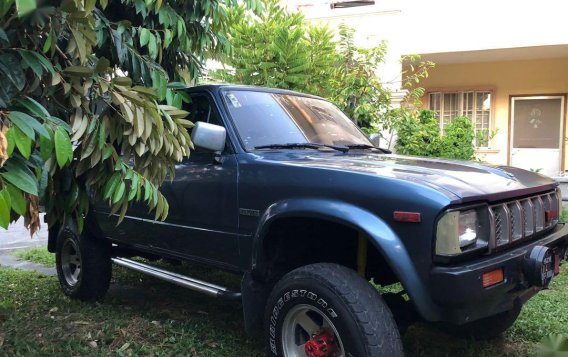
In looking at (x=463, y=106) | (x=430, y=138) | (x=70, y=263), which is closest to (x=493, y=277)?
(x=70, y=263)

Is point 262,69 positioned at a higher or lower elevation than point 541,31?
lower

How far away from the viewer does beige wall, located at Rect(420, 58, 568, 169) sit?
11148 millimetres

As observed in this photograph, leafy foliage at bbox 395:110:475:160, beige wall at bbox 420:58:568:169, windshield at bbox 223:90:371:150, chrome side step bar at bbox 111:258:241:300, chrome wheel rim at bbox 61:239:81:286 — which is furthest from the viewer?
beige wall at bbox 420:58:568:169

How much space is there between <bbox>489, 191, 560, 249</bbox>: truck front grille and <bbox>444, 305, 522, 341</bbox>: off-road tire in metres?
0.74

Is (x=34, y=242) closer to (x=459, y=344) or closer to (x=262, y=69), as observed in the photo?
(x=262, y=69)

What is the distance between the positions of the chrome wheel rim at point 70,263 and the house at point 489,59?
6095 millimetres

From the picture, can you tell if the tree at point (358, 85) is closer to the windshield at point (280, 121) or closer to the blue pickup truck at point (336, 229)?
the blue pickup truck at point (336, 229)

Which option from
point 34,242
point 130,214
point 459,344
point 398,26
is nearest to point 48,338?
point 130,214

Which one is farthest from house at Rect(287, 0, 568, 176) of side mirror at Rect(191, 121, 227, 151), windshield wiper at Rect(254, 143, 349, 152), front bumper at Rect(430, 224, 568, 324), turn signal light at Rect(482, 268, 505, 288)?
turn signal light at Rect(482, 268, 505, 288)

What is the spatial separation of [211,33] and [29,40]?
174 centimetres

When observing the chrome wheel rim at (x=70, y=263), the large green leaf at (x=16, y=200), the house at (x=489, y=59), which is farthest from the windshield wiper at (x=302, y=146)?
the house at (x=489, y=59)

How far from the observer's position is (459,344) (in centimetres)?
406

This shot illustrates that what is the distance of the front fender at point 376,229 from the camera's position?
271cm

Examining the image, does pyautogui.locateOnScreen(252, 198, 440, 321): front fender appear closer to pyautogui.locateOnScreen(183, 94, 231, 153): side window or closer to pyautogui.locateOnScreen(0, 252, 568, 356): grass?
pyautogui.locateOnScreen(183, 94, 231, 153): side window
